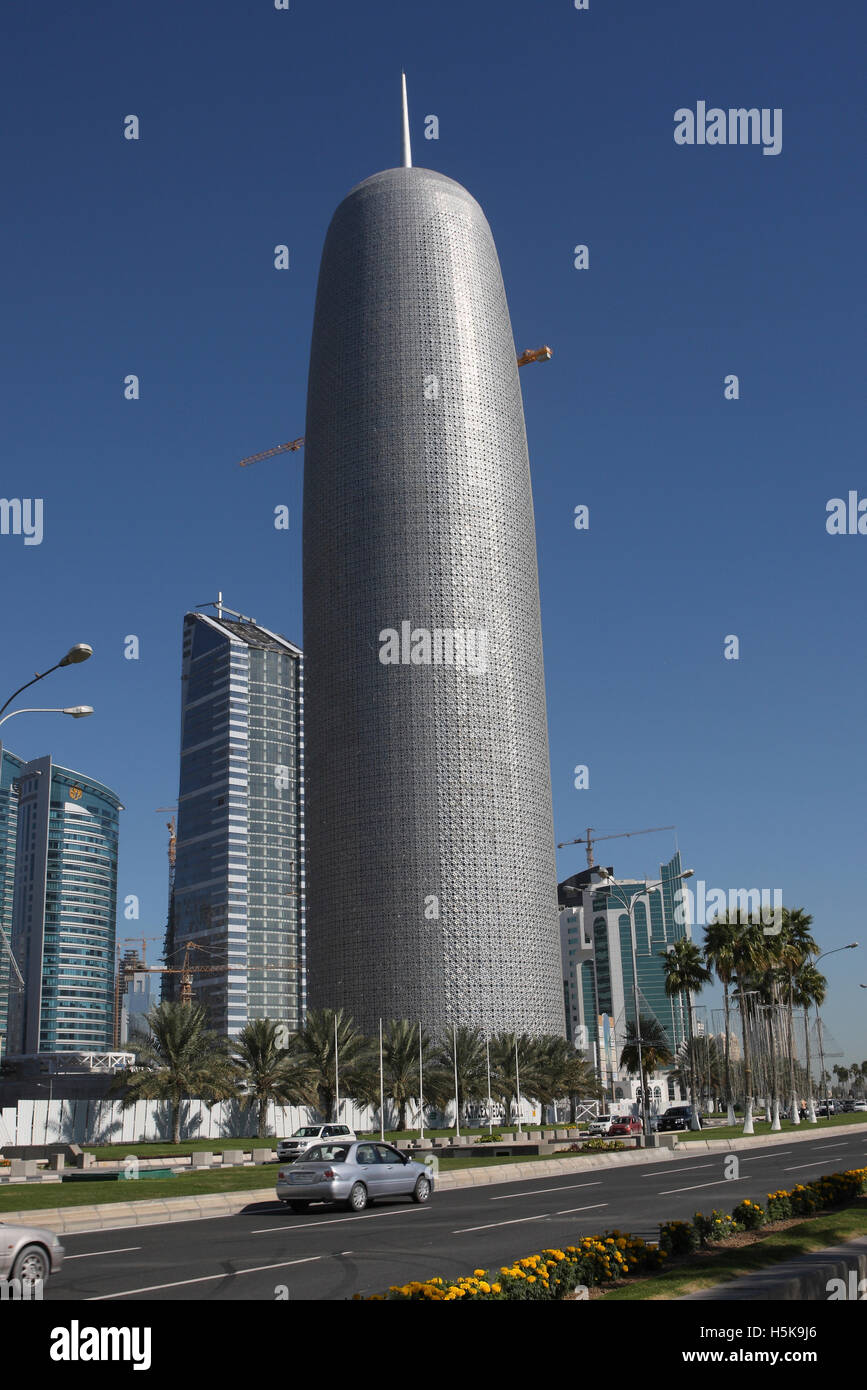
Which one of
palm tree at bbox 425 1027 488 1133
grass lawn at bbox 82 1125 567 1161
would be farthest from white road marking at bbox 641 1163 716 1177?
palm tree at bbox 425 1027 488 1133

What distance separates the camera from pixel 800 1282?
11.8 meters

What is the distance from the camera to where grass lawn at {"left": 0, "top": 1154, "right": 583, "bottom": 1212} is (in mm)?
27875

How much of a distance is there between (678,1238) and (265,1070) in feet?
201

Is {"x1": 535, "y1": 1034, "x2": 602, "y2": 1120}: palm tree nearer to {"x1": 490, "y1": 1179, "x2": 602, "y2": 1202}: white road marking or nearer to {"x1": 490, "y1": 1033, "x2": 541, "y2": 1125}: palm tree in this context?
{"x1": 490, "y1": 1033, "x2": 541, "y2": 1125}: palm tree

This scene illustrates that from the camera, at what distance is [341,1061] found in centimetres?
7988

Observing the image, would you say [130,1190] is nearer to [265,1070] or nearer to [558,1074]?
[265,1070]

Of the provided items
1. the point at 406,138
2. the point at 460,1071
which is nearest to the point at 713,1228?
the point at 460,1071

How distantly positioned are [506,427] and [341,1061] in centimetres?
8018

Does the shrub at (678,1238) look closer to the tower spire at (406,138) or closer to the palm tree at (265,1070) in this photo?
the palm tree at (265,1070)

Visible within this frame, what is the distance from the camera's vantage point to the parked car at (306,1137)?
164 ft

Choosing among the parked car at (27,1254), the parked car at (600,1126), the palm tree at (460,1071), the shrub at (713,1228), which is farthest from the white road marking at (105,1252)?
A: the palm tree at (460,1071)

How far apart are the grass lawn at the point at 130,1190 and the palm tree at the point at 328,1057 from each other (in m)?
37.0
